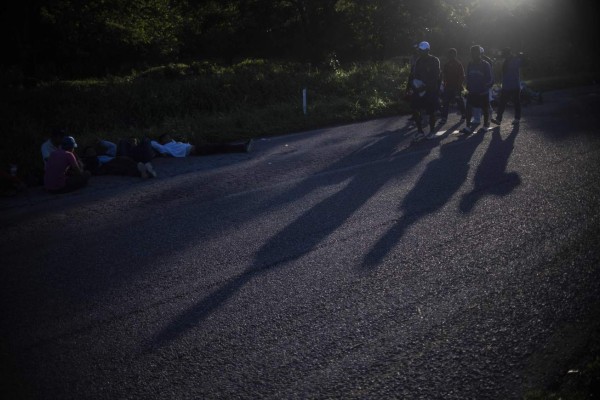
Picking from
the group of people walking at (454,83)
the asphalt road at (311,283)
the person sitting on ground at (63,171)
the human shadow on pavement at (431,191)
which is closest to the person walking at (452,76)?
the group of people walking at (454,83)

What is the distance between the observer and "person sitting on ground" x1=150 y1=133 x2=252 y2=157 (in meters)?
12.2

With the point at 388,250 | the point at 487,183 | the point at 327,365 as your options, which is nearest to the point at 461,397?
the point at 327,365

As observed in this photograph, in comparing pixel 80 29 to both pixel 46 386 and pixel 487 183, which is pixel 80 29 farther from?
pixel 46 386

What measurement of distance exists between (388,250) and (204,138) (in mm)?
8924

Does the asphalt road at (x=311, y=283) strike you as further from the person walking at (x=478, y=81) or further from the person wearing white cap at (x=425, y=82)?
the person walking at (x=478, y=81)

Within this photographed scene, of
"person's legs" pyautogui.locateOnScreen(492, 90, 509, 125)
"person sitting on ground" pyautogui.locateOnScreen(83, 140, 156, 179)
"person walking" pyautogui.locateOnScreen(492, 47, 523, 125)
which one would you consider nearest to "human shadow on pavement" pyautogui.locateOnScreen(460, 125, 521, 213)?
"person's legs" pyautogui.locateOnScreen(492, 90, 509, 125)

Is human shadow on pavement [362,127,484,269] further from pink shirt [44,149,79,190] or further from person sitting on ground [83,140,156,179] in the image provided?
pink shirt [44,149,79,190]

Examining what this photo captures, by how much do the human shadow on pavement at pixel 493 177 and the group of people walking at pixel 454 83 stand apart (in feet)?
6.07

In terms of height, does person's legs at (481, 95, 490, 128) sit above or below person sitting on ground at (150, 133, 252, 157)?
above

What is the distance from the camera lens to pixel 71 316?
499 centimetres

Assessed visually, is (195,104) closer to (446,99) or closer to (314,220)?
(446,99)

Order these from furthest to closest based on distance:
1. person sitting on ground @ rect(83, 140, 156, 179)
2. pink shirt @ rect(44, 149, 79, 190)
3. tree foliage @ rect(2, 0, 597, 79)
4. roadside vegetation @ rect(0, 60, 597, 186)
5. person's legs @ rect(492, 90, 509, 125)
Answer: tree foliage @ rect(2, 0, 597, 79)
roadside vegetation @ rect(0, 60, 597, 186)
person's legs @ rect(492, 90, 509, 125)
person sitting on ground @ rect(83, 140, 156, 179)
pink shirt @ rect(44, 149, 79, 190)

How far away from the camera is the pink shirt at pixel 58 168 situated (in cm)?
959

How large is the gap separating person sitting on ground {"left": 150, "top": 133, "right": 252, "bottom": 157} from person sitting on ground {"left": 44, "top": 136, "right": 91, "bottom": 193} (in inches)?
104
